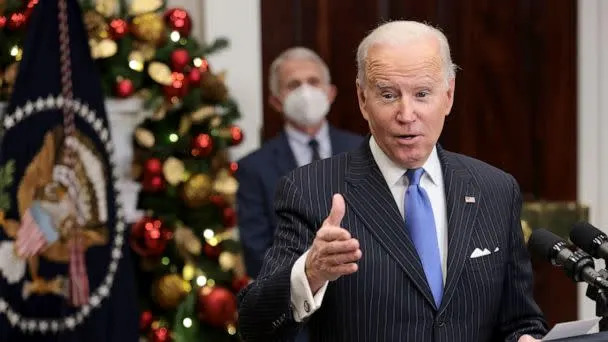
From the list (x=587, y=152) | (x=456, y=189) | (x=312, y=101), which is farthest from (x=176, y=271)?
(x=456, y=189)

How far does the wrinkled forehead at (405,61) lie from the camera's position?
243 cm

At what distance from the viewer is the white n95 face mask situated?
4.85 metres

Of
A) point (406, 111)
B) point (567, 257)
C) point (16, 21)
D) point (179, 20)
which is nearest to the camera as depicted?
point (567, 257)

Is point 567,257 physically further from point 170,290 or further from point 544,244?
point 170,290

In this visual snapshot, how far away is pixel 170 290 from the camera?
4824 millimetres

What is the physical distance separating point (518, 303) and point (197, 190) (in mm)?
2436

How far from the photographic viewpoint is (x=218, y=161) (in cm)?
495

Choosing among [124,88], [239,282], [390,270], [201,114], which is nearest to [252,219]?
[239,282]

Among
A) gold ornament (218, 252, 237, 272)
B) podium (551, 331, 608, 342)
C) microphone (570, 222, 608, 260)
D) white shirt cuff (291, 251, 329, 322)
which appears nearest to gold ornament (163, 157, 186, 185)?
gold ornament (218, 252, 237, 272)

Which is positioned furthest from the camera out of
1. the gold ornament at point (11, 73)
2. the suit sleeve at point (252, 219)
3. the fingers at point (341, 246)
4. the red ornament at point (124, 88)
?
the red ornament at point (124, 88)

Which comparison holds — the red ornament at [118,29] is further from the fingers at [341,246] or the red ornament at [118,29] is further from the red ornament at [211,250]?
the fingers at [341,246]

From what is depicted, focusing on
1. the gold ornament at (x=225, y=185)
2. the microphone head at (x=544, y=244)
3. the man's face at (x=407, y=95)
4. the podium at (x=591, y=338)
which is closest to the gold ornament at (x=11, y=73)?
the gold ornament at (x=225, y=185)

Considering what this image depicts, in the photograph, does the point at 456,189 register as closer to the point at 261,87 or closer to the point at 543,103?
the point at 261,87

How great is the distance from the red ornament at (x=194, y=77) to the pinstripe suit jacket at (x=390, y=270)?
233 cm
